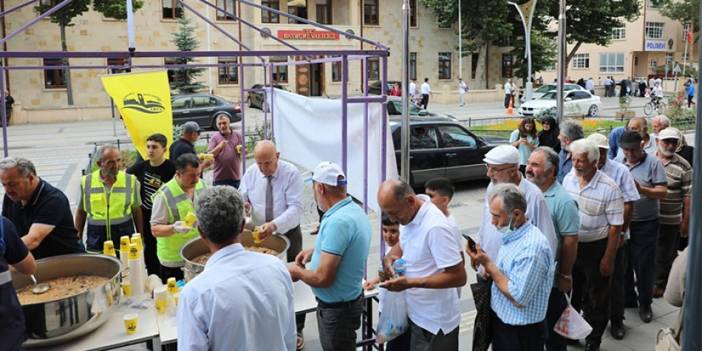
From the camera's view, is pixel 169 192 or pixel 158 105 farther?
pixel 158 105

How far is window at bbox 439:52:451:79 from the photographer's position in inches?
1647

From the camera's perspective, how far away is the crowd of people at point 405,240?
2.54 meters

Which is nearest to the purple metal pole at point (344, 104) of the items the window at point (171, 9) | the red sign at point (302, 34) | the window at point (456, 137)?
the window at point (456, 137)

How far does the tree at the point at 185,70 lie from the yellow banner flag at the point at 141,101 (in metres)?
23.4

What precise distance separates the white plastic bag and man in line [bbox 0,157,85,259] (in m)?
3.54

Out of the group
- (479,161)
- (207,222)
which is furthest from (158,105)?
(479,161)

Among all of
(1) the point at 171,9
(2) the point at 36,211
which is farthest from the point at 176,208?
(1) the point at 171,9

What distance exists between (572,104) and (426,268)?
26.1 meters

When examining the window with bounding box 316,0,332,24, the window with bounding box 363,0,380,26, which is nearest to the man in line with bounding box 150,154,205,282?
the window with bounding box 363,0,380,26

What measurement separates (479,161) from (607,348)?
Result: 6.95m

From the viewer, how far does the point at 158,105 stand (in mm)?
6266

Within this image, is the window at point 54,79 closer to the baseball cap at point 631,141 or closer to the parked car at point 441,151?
the parked car at point 441,151

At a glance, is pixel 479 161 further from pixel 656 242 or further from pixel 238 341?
pixel 238 341

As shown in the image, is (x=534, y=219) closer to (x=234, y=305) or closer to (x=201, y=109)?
(x=234, y=305)
